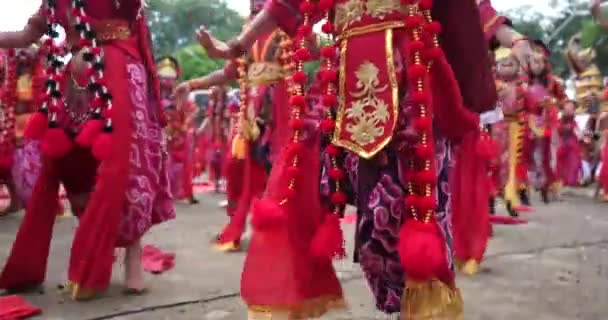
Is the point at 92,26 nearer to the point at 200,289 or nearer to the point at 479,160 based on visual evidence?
the point at 200,289

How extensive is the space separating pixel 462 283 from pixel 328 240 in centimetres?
212

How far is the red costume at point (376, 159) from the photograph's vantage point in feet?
6.15

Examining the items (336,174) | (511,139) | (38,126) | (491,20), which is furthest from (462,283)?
(511,139)

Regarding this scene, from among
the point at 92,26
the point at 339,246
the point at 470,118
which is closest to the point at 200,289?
the point at 92,26

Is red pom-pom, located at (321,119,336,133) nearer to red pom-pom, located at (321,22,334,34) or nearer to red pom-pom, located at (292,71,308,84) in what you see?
red pom-pom, located at (292,71,308,84)

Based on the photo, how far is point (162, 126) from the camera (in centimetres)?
358

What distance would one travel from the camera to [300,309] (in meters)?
1.95

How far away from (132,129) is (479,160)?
2.20 metres

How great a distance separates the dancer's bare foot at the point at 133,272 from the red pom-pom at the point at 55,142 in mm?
580

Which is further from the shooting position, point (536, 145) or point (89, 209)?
point (536, 145)

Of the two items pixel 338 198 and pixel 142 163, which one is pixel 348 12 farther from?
pixel 142 163

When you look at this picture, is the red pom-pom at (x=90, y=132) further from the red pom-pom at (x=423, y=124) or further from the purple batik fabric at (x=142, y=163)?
the red pom-pom at (x=423, y=124)

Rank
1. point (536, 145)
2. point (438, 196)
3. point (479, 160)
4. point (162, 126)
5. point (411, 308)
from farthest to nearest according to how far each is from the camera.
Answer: point (536, 145) < point (479, 160) < point (162, 126) < point (438, 196) < point (411, 308)

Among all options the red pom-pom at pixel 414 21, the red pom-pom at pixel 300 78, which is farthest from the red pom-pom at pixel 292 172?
the red pom-pom at pixel 414 21
